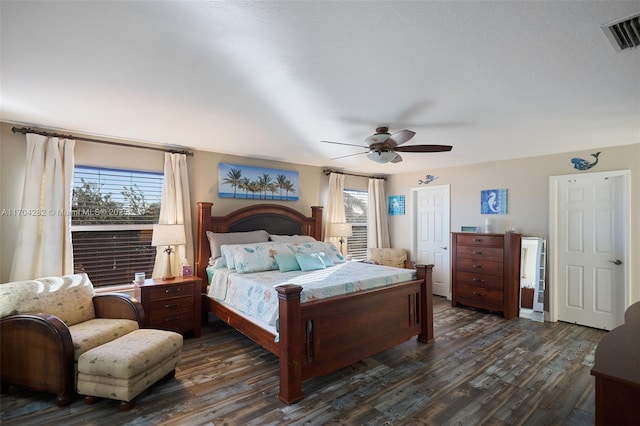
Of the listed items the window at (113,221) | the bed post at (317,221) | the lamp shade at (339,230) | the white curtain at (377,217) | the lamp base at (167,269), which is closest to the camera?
the window at (113,221)

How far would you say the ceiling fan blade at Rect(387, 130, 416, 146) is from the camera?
9.27 ft

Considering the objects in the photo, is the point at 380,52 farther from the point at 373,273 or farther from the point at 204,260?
the point at 204,260

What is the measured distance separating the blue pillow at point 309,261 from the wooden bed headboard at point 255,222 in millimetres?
1106

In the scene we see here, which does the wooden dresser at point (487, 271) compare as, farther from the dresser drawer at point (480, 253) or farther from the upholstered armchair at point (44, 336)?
the upholstered armchair at point (44, 336)

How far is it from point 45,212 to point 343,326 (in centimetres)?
332

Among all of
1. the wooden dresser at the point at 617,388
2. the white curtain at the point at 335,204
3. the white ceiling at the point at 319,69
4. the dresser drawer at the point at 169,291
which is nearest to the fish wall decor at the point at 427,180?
the white curtain at the point at 335,204

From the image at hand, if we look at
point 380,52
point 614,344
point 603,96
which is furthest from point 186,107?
point 603,96

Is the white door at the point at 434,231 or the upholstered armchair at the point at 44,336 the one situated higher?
the white door at the point at 434,231

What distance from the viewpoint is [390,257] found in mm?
6133

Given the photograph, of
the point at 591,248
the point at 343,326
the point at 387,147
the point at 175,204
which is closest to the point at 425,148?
the point at 387,147

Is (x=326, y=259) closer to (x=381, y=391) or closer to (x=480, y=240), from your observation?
(x=381, y=391)

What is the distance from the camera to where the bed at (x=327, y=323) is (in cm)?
249

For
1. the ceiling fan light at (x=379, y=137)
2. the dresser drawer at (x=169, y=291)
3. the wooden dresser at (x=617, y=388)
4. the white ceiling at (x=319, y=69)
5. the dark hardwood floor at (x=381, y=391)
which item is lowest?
the dark hardwood floor at (x=381, y=391)

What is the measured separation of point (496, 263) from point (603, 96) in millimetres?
2855
